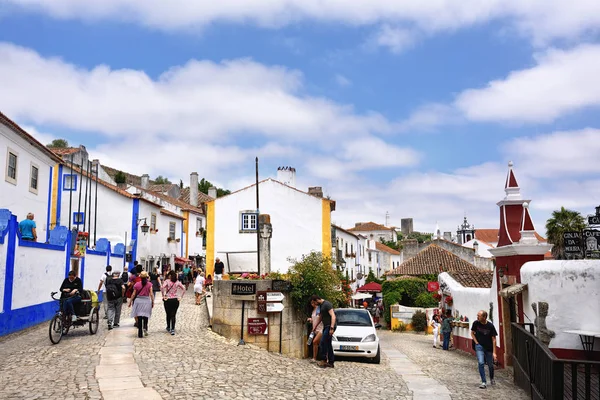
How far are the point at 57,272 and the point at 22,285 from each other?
8.93 feet

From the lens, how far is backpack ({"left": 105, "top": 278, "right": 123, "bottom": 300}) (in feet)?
45.2

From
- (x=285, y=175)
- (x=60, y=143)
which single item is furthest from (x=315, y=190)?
(x=60, y=143)

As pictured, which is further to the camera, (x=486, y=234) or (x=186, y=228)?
(x=486, y=234)

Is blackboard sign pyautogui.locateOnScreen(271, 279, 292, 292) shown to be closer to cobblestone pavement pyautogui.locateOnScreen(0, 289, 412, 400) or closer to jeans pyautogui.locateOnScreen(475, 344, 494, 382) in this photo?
cobblestone pavement pyautogui.locateOnScreen(0, 289, 412, 400)

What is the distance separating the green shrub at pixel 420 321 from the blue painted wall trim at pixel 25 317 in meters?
20.6

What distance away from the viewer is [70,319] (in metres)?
12.2

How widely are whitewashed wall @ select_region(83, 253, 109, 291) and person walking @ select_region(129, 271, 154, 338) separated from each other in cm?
829

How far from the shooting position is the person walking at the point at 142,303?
41.5ft

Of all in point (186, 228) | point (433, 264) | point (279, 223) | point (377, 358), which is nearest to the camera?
point (377, 358)

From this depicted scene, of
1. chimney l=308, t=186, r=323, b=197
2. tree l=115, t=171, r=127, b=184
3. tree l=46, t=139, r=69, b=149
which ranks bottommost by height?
chimney l=308, t=186, r=323, b=197

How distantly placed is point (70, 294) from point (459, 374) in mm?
9549

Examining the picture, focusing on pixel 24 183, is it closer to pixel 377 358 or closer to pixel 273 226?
pixel 273 226

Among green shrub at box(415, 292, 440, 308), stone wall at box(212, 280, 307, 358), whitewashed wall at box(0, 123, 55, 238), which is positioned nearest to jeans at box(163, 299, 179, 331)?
stone wall at box(212, 280, 307, 358)

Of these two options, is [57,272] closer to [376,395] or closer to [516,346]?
[376,395]
